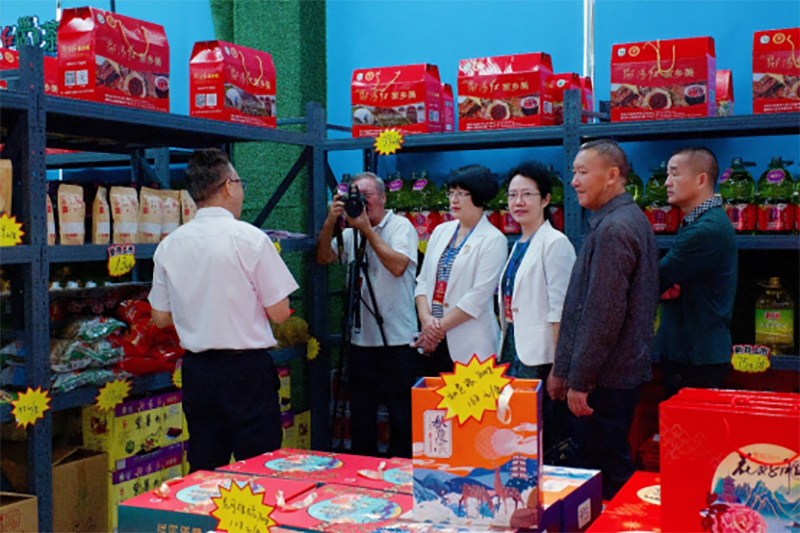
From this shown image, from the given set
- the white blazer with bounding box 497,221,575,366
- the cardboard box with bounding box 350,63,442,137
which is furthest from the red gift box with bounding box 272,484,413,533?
the cardboard box with bounding box 350,63,442,137

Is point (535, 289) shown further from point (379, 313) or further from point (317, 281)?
point (317, 281)

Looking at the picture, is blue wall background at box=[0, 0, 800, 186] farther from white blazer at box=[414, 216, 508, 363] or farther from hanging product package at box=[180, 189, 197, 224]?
hanging product package at box=[180, 189, 197, 224]

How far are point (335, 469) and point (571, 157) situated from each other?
8.64ft

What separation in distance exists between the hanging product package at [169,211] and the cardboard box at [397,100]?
1190 millimetres

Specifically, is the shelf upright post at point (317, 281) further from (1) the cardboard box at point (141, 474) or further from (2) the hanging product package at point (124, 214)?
(2) the hanging product package at point (124, 214)

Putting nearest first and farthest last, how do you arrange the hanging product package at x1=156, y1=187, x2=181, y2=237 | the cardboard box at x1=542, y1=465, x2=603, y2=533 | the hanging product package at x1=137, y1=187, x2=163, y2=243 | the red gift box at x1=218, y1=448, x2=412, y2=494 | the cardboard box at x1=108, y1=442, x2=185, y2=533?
the cardboard box at x1=542, y1=465, x2=603, y2=533, the red gift box at x1=218, y1=448, x2=412, y2=494, the cardboard box at x1=108, y1=442, x2=185, y2=533, the hanging product package at x1=137, y1=187, x2=163, y2=243, the hanging product package at x1=156, y1=187, x2=181, y2=237

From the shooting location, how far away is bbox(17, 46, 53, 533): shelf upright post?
3.06 m

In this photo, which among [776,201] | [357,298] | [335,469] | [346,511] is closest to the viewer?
[346,511]

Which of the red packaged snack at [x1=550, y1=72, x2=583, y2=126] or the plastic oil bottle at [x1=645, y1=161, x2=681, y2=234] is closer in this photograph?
the plastic oil bottle at [x1=645, y1=161, x2=681, y2=234]

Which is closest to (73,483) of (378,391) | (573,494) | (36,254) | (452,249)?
(36,254)

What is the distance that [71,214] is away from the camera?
3367 mm

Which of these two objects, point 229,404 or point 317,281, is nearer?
point 229,404

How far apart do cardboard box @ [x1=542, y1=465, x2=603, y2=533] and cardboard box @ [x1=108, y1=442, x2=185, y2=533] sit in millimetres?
2309

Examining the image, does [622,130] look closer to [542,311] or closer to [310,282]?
[542,311]
